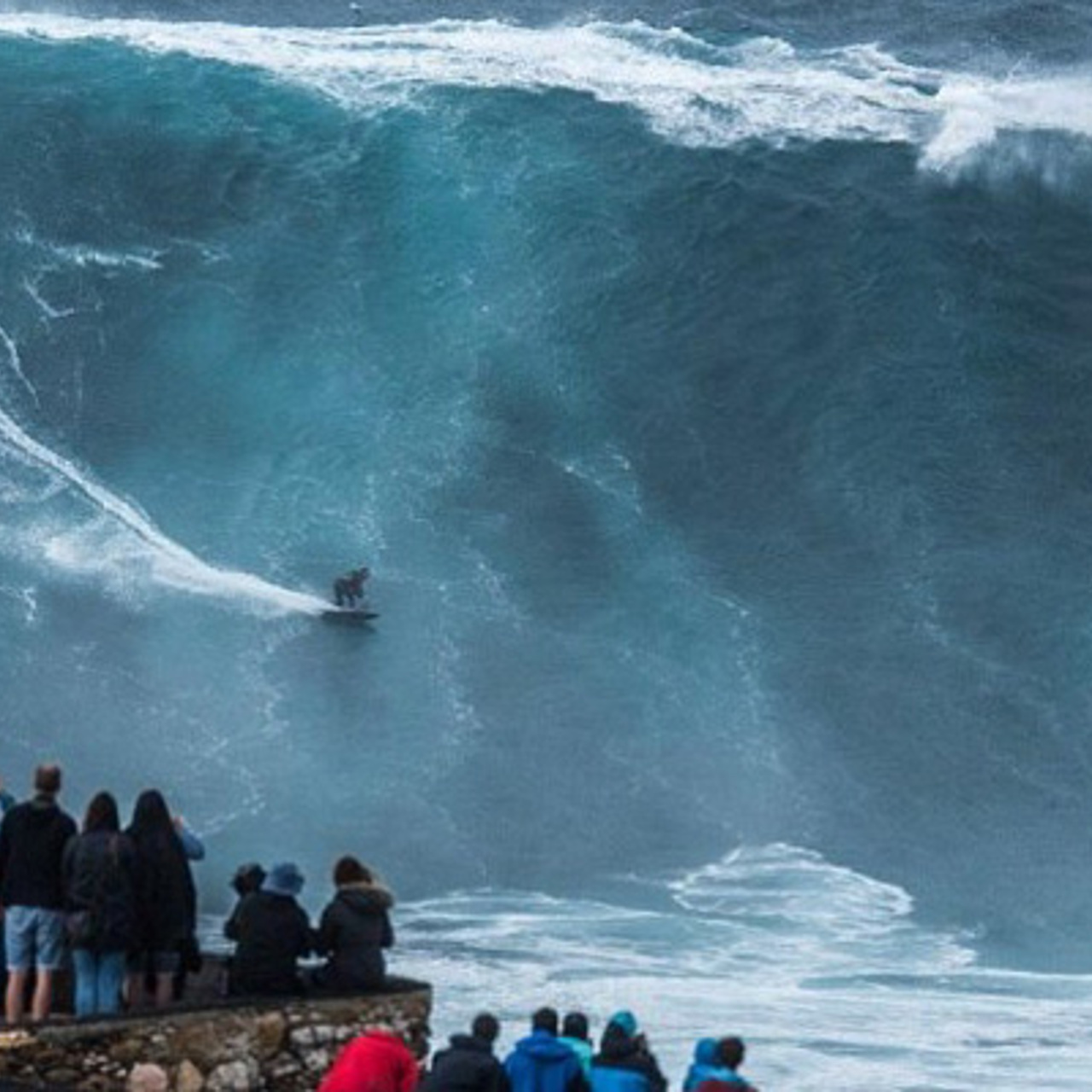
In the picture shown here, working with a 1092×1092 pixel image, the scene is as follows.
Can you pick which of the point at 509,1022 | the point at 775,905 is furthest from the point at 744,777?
the point at 509,1022

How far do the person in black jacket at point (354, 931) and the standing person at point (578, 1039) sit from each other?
1694mm

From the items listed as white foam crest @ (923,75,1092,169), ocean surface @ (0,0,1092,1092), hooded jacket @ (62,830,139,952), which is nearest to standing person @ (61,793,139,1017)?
hooded jacket @ (62,830,139,952)

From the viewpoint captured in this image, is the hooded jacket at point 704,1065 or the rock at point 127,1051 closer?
the hooded jacket at point 704,1065

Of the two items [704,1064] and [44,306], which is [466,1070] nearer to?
[704,1064]

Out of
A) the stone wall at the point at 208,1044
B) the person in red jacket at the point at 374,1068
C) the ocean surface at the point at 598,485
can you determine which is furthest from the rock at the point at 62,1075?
the ocean surface at the point at 598,485

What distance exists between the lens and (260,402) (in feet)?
180

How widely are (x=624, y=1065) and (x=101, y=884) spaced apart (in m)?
3.86

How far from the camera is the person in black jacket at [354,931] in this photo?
26.0m

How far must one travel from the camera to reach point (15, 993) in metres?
26.3

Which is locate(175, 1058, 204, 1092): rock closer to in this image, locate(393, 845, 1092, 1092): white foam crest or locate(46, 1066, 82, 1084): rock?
locate(46, 1066, 82, 1084): rock

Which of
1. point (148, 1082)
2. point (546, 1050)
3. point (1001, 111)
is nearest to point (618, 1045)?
point (546, 1050)

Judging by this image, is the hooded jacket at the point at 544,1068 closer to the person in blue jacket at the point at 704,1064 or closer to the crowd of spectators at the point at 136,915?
the person in blue jacket at the point at 704,1064

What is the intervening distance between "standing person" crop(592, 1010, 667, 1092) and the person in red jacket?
2.02 m

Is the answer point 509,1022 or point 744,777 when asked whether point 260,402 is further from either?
point 509,1022
